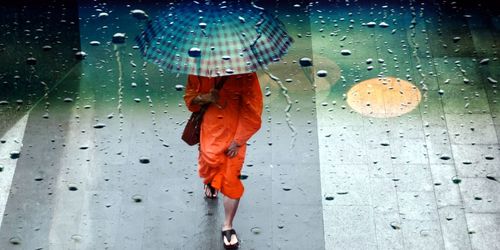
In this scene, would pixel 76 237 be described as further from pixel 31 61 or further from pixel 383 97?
pixel 383 97

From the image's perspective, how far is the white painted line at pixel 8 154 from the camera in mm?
4730

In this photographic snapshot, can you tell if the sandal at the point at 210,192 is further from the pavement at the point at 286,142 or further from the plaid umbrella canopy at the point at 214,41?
the plaid umbrella canopy at the point at 214,41

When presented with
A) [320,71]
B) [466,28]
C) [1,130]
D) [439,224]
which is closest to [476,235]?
[439,224]

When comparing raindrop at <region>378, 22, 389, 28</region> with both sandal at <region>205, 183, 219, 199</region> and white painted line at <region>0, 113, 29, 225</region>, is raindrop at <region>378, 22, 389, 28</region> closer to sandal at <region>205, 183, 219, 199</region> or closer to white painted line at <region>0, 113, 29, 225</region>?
sandal at <region>205, 183, 219, 199</region>

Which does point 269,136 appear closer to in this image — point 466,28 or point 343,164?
point 343,164

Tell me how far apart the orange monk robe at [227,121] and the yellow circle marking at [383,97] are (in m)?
1.60

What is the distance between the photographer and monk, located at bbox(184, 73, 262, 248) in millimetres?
3896

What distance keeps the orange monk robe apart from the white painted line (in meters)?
1.57

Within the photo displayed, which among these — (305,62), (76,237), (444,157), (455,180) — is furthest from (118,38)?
(455,180)

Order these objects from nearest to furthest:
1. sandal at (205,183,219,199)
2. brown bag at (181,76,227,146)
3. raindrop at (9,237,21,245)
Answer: brown bag at (181,76,227,146) < raindrop at (9,237,21,245) < sandal at (205,183,219,199)

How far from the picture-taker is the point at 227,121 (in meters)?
3.98

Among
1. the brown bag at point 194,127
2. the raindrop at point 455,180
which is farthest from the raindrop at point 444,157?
the brown bag at point 194,127

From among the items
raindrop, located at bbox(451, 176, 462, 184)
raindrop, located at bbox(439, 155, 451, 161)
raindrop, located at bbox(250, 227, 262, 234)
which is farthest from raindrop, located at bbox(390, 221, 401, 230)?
raindrop, located at bbox(250, 227, 262, 234)

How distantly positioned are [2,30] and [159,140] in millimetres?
2144
